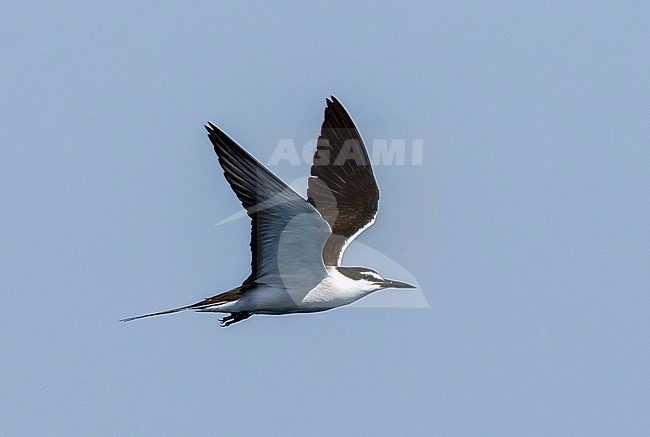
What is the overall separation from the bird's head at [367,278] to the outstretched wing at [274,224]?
1.68ft

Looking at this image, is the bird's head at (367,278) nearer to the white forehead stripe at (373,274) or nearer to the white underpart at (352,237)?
the white forehead stripe at (373,274)

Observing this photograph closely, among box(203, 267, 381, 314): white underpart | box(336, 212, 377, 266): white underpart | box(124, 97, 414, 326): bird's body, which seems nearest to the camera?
box(124, 97, 414, 326): bird's body

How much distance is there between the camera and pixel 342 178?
15969mm

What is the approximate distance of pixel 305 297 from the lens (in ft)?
45.9

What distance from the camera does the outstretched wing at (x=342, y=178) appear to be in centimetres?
1570

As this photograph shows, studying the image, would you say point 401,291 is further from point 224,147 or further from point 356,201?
point 224,147

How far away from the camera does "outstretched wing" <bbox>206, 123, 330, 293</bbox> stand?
40.5 feet

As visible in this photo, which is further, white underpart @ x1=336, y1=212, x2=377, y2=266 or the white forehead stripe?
white underpart @ x1=336, y1=212, x2=377, y2=266

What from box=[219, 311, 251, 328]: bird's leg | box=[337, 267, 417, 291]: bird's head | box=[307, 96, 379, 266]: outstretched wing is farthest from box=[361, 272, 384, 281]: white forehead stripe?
box=[219, 311, 251, 328]: bird's leg

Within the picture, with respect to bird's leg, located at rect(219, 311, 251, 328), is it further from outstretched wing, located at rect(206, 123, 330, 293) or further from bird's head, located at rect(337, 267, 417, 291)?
bird's head, located at rect(337, 267, 417, 291)

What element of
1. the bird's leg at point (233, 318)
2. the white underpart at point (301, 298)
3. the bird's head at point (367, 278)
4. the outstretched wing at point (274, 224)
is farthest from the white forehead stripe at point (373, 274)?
the bird's leg at point (233, 318)

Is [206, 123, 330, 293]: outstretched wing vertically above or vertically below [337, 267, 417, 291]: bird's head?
above

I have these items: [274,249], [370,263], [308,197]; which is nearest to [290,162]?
[308,197]

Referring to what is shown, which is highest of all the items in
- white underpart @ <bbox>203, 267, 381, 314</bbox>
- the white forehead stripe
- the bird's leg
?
the white forehead stripe
